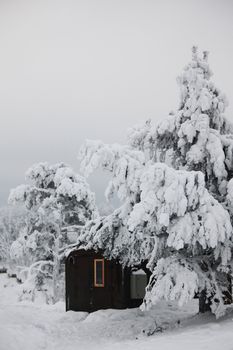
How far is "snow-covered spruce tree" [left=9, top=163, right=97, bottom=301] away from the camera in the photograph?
29.6 m

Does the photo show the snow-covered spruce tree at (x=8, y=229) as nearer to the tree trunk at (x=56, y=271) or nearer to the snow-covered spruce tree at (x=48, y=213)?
the snow-covered spruce tree at (x=48, y=213)

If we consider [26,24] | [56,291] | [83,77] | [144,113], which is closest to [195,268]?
[56,291]

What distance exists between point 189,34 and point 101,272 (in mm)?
59473

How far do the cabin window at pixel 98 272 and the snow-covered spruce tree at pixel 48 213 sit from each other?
8.13 m

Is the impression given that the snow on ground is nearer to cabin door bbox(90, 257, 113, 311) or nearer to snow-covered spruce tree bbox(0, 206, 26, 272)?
cabin door bbox(90, 257, 113, 311)

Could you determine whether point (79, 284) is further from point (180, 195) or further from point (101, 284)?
point (180, 195)

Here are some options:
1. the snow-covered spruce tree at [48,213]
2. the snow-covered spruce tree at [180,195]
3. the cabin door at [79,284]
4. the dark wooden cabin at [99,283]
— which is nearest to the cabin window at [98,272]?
the dark wooden cabin at [99,283]

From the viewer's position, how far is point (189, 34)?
71750 mm

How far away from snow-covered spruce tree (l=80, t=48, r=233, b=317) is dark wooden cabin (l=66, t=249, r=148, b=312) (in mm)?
3982

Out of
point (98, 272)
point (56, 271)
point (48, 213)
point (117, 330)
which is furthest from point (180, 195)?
point (48, 213)

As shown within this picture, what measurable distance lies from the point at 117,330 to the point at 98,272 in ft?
17.7

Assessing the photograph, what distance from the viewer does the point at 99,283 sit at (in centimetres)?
2119

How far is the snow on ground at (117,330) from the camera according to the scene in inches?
460

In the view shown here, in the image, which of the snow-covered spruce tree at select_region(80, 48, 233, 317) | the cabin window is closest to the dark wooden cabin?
the cabin window
